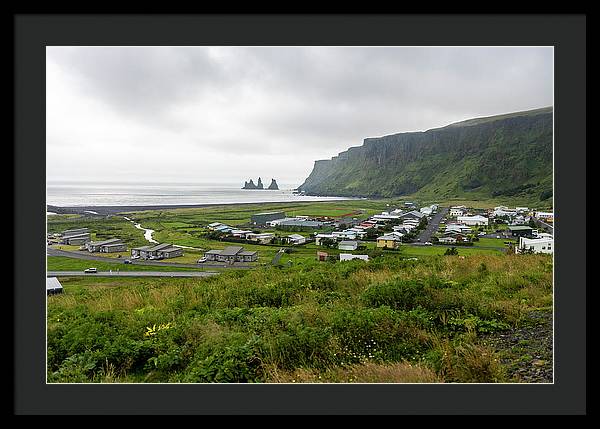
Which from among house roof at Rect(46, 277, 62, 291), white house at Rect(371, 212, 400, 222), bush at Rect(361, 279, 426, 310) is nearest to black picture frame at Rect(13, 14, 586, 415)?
house roof at Rect(46, 277, 62, 291)

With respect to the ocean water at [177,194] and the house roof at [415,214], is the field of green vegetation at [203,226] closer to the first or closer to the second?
the ocean water at [177,194]

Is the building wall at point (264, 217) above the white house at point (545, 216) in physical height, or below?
below

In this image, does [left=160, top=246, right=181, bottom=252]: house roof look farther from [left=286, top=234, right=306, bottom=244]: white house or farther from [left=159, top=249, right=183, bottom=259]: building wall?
[left=286, top=234, right=306, bottom=244]: white house

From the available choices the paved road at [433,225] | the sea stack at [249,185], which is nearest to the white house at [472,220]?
the paved road at [433,225]
